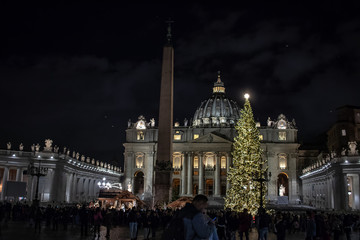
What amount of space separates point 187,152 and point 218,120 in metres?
26.8

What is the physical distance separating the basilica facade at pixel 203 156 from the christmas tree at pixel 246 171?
4891cm

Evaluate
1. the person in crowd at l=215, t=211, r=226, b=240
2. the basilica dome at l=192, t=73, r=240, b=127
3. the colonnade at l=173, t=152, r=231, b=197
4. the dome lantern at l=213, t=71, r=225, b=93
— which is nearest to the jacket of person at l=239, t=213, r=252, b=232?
the person in crowd at l=215, t=211, r=226, b=240

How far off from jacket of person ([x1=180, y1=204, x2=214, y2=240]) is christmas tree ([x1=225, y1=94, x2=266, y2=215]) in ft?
75.6

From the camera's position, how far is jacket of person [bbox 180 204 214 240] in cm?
455

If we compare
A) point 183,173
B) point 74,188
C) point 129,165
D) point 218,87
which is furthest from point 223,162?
point 218,87

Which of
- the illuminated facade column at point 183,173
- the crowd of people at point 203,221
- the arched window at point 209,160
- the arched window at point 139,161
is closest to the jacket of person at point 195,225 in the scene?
the crowd of people at point 203,221

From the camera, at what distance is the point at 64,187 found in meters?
58.2

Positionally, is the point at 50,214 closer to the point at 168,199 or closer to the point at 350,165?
the point at 168,199

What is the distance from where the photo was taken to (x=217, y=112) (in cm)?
10700

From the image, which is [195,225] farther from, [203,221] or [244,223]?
[244,223]

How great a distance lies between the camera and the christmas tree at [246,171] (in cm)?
2716

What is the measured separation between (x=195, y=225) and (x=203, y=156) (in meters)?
77.2

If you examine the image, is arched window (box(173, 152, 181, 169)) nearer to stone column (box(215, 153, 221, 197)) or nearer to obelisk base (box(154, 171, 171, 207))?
stone column (box(215, 153, 221, 197))

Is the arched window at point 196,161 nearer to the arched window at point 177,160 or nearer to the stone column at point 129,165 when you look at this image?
the arched window at point 177,160
